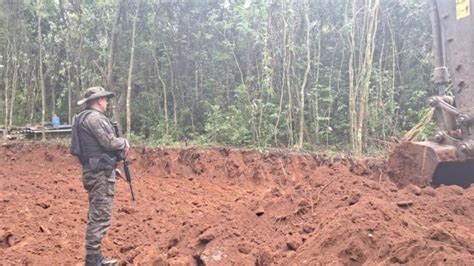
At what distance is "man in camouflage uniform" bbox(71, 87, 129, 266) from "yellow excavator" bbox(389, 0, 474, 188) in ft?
11.0

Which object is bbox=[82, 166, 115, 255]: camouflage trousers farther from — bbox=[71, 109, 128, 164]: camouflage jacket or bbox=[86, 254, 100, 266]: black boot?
bbox=[71, 109, 128, 164]: camouflage jacket

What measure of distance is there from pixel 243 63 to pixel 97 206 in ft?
40.2

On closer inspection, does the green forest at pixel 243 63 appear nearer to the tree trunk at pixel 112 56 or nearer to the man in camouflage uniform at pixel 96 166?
the tree trunk at pixel 112 56

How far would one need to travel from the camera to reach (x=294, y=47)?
1481 centimetres

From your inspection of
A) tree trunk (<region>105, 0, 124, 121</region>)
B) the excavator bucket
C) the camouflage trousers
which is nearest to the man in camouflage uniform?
the camouflage trousers

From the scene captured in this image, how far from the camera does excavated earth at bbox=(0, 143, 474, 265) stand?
4.18m

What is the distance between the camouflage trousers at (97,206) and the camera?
5.48 meters

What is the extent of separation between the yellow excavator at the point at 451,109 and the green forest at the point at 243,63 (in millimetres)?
7021

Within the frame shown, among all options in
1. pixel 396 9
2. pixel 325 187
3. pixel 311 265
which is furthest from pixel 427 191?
pixel 396 9

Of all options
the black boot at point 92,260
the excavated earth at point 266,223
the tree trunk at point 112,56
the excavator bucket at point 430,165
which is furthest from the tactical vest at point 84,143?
the tree trunk at point 112,56

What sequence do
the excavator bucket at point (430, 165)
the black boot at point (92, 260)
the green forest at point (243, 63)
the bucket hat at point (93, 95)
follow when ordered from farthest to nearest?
the green forest at point (243, 63) → the bucket hat at point (93, 95) → the black boot at point (92, 260) → the excavator bucket at point (430, 165)

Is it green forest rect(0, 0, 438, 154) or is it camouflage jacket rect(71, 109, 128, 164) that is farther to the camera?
green forest rect(0, 0, 438, 154)

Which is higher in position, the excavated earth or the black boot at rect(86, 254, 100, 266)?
the excavated earth

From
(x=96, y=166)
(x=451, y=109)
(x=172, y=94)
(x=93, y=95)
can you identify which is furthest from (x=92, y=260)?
(x=172, y=94)
